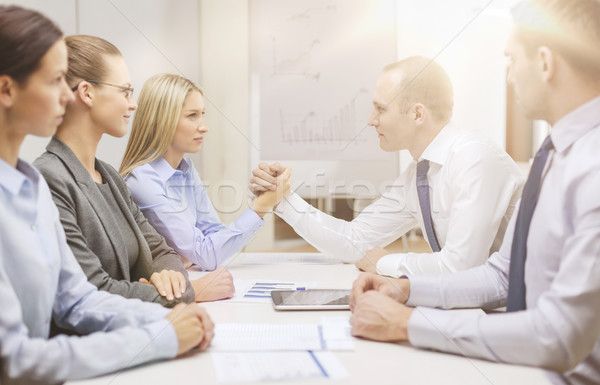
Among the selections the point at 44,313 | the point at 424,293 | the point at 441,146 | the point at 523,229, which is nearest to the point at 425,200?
the point at 441,146

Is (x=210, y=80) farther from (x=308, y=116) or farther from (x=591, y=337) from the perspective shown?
(x=591, y=337)

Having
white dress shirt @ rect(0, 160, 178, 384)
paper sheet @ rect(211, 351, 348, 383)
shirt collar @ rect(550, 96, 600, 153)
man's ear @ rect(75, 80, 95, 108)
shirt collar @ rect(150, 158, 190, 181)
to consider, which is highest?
man's ear @ rect(75, 80, 95, 108)

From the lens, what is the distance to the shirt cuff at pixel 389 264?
54.3 inches

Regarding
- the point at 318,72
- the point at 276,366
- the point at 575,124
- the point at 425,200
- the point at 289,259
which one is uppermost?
the point at 318,72

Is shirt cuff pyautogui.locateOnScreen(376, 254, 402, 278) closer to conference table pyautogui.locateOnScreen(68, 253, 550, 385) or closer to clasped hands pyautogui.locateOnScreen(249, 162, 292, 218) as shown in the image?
clasped hands pyautogui.locateOnScreen(249, 162, 292, 218)

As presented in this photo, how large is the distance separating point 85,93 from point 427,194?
41.9 inches

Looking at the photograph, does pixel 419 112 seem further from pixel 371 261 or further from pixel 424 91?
pixel 371 261

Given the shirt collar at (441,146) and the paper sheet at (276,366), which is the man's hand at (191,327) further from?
the shirt collar at (441,146)

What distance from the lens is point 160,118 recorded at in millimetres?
1501

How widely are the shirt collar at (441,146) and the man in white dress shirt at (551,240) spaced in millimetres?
690

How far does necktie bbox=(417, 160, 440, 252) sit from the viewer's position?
1.56 metres

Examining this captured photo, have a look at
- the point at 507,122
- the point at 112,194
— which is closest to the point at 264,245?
the point at 507,122

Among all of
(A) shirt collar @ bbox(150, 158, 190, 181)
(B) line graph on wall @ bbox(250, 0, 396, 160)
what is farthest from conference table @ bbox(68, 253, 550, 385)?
(B) line graph on wall @ bbox(250, 0, 396, 160)

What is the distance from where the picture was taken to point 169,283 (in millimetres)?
1049
